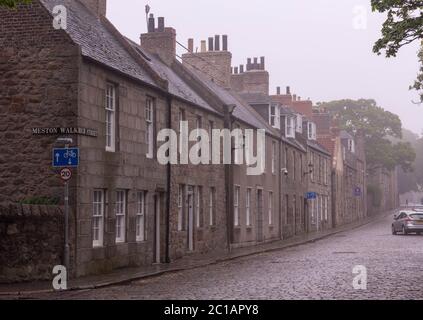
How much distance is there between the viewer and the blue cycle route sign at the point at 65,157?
16219 mm

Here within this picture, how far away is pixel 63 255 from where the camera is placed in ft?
55.1

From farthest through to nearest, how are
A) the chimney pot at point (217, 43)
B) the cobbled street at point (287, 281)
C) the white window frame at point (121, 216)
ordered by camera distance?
1. the chimney pot at point (217, 43)
2. the white window frame at point (121, 216)
3. the cobbled street at point (287, 281)

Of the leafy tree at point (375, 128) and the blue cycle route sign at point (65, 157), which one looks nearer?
the blue cycle route sign at point (65, 157)

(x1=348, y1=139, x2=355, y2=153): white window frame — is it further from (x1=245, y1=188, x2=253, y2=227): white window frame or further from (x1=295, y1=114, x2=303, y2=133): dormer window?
(x1=245, y1=188, x2=253, y2=227): white window frame

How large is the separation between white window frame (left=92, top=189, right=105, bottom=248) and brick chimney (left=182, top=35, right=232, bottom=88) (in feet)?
71.6

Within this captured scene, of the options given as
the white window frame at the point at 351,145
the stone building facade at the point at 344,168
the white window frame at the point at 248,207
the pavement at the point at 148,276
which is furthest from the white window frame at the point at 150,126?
the white window frame at the point at 351,145

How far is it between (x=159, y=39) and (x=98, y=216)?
14.5 meters

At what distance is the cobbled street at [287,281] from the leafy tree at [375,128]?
2380 inches

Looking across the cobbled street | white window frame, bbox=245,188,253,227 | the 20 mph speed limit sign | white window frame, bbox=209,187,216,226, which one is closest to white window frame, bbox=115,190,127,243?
the cobbled street

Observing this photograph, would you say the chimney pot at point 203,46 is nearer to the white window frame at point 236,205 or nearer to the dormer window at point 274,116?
the dormer window at point 274,116

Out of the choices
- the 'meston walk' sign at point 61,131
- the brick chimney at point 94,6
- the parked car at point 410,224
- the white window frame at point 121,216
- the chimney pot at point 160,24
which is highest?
the chimney pot at point 160,24

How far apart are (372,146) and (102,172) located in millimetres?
69359

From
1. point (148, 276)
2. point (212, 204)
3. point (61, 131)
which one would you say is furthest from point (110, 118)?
point (212, 204)

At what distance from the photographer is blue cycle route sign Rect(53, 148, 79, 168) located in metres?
16.2
